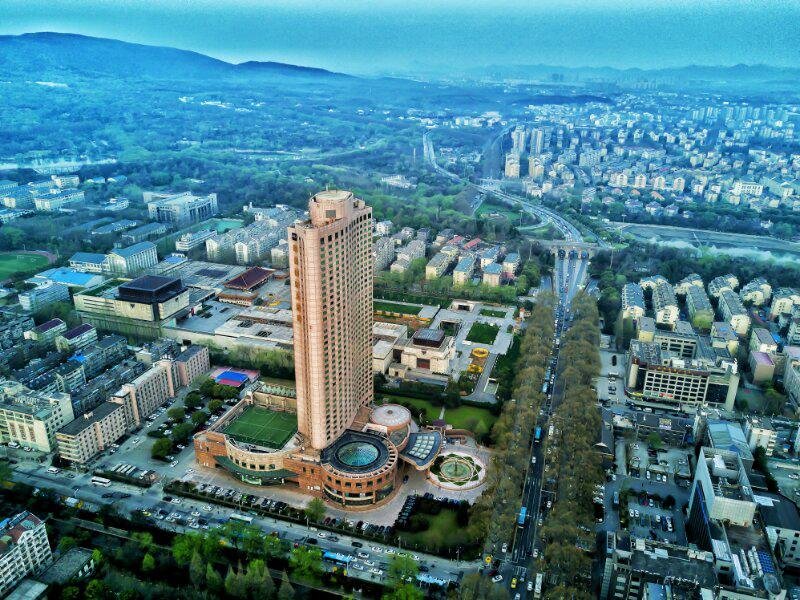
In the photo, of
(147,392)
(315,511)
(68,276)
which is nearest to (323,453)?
(315,511)

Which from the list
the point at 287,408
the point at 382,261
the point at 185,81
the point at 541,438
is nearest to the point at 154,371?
the point at 287,408

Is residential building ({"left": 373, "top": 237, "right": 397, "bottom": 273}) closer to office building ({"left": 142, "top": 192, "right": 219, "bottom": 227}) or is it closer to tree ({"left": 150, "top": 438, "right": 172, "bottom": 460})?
office building ({"left": 142, "top": 192, "right": 219, "bottom": 227})

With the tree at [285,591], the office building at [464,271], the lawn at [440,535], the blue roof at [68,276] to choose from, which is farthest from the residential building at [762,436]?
the blue roof at [68,276]

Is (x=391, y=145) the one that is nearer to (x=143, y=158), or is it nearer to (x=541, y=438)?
(x=143, y=158)

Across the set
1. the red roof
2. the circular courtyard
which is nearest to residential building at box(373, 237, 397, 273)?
the red roof

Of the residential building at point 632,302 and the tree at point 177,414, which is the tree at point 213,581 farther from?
the residential building at point 632,302
